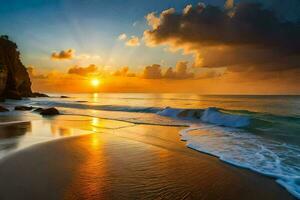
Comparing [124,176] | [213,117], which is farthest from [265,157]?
[213,117]

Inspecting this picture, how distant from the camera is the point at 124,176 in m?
4.76

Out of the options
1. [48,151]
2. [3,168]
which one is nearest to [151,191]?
[3,168]

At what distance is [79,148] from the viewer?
23.9 feet

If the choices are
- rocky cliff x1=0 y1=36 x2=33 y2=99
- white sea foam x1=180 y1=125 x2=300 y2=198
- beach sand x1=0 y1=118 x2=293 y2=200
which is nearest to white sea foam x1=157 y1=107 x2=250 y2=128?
white sea foam x1=180 y1=125 x2=300 y2=198

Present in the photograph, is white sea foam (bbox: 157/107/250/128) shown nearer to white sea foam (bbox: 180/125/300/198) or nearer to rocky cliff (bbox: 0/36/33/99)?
white sea foam (bbox: 180/125/300/198)

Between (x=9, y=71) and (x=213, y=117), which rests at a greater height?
(x=9, y=71)

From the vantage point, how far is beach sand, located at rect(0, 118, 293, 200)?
393 cm

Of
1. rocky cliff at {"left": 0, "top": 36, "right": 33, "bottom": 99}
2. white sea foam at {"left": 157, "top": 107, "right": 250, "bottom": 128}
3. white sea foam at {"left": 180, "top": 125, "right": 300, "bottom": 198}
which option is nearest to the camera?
white sea foam at {"left": 180, "top": 125, "right": 300, "bottom": 198}

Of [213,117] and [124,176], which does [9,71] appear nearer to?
[213,117]

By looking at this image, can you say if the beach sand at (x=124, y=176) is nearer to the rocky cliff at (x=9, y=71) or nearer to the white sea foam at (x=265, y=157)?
the white sea foam at (x=265, y=157)

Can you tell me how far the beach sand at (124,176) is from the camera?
3.93 m

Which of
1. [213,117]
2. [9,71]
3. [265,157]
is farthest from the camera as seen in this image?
[9,71]

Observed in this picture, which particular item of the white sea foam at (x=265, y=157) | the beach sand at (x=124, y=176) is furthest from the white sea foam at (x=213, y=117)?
the beach sand at (x=124, y=176)

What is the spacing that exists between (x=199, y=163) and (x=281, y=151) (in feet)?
12.2
